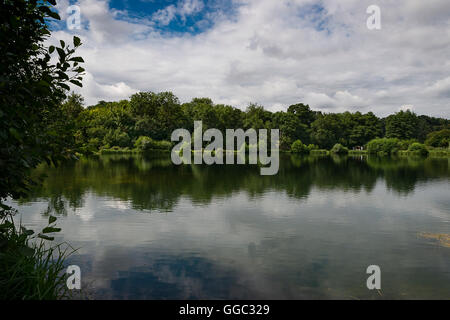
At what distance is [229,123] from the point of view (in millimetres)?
62938

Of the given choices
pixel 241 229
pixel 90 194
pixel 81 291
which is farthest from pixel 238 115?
pixel 81 291

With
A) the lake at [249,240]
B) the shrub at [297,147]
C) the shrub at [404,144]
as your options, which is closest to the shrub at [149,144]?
the shrub at [297,147]

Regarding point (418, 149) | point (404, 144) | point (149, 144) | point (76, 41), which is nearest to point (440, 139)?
point (404, 144)

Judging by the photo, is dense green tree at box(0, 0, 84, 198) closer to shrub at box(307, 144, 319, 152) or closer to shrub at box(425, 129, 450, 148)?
shrub at box(307, 144, 319, 152)

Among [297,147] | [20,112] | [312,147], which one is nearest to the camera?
[20,112]

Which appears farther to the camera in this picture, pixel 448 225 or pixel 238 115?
pixel 238 115

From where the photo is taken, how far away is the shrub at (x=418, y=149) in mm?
58188

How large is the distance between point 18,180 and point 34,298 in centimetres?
213

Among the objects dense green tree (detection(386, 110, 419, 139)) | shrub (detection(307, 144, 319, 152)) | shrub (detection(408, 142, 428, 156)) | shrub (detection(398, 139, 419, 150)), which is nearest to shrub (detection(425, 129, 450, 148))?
dense green tree (detection(386, 110, 419, 139))

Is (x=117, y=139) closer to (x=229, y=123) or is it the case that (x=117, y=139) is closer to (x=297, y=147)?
(x=229, y=123)

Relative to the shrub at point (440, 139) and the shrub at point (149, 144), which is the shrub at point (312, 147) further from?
the shrub at point (149, 144)

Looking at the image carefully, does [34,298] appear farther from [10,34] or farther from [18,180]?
[10,34]

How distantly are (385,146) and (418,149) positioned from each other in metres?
5.86
